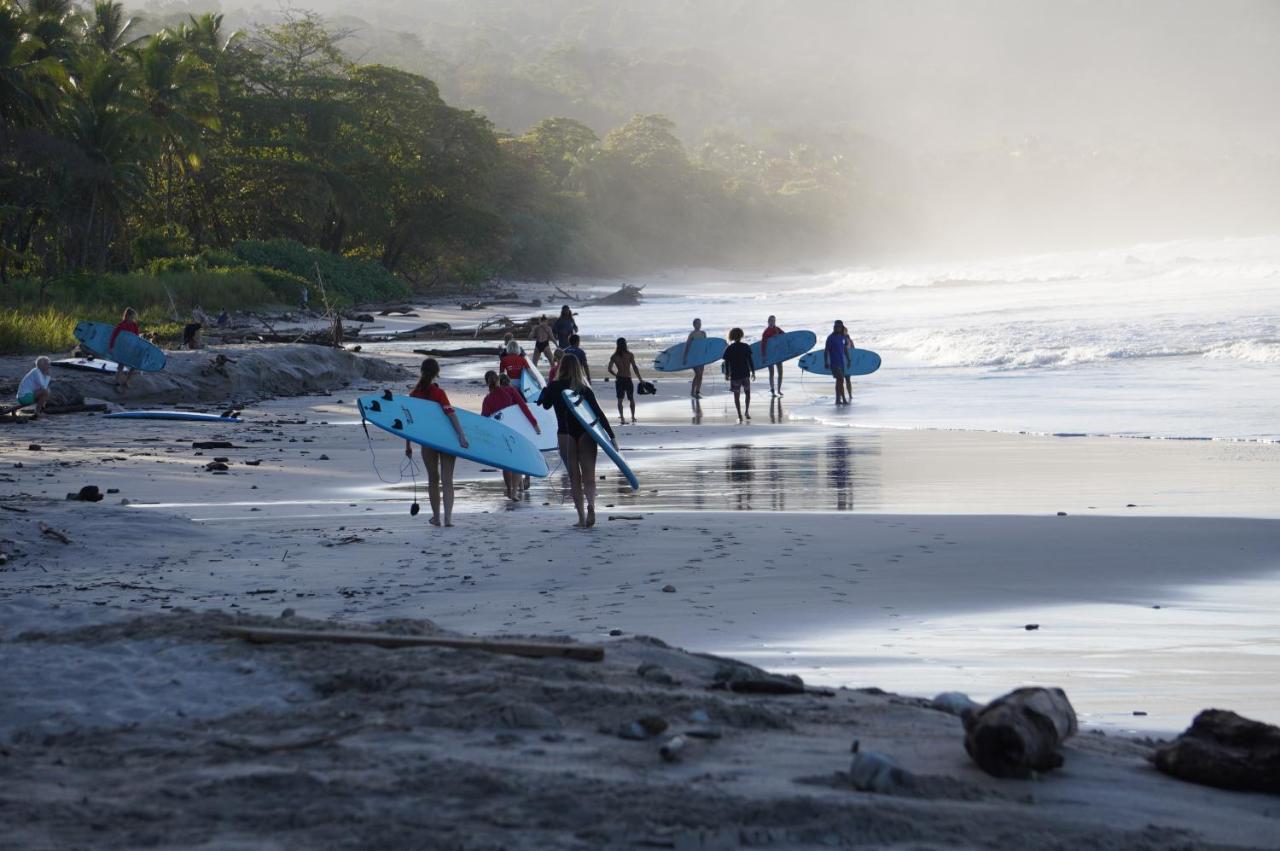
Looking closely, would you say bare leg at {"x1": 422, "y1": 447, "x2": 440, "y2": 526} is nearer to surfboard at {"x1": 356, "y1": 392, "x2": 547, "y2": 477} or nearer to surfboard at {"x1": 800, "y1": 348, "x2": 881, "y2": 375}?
surfboard at {"x1": 356, "y1": 392, "x2": 547, "y2": 477}

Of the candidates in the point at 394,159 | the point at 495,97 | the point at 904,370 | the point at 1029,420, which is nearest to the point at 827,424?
the point at 1029,420

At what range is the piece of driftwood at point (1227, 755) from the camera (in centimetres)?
369

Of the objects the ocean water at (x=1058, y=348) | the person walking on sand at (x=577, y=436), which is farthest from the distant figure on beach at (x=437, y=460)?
the ocean water at (x=1058, y=348)

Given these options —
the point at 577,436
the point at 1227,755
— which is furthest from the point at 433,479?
the point at 1227,755

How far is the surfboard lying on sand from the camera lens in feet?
38.2

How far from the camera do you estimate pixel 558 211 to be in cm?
9162

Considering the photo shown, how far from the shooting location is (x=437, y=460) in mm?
9898

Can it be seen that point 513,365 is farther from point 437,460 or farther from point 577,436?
point 577,436

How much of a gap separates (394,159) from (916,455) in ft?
162

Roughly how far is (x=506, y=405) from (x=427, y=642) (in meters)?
6.91

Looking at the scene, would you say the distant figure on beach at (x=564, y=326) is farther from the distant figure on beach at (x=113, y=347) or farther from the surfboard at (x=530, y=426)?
the surfboard at (x=530, y=426)

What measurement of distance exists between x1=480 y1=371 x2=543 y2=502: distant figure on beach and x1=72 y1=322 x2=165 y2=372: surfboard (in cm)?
829

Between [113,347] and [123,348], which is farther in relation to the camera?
[123,348]

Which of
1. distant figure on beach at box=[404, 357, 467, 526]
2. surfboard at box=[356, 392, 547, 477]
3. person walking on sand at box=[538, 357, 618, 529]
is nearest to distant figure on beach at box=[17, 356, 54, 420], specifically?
surfboard at box=[356, 392, 547, 477]
